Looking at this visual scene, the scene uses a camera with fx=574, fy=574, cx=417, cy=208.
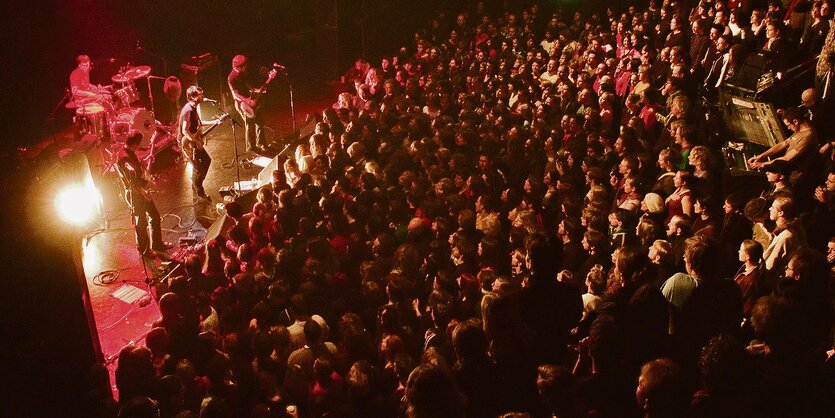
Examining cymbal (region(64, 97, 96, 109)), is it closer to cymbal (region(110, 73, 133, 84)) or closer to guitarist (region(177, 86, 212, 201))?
cymbal (region(110, 73, 133, 84))

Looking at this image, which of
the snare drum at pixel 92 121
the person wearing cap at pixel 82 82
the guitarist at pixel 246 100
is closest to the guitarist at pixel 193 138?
the guitarist at pixel 246 100

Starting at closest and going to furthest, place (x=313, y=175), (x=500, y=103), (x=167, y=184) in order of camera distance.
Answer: (x=313, y=175), (x=500, y=103), (x=167, y=184)

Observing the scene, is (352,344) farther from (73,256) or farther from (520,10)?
(520,10)

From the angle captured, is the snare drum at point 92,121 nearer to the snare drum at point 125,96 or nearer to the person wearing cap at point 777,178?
the snare drum at point 125,96

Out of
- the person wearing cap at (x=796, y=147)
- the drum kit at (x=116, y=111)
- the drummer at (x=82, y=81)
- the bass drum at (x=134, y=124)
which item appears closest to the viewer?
the person wearing cap at (x=796, y=147)

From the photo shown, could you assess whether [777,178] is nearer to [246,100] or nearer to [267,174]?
[267,174]

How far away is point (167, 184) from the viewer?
8.74m

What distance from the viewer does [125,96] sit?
31.9ft

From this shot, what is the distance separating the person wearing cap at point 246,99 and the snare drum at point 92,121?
6.63 ft

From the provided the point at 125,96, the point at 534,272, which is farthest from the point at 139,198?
the point at 534,272

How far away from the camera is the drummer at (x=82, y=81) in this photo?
8773 mm

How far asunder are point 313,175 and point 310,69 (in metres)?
8.21

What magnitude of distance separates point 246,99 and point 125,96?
2.15 metres

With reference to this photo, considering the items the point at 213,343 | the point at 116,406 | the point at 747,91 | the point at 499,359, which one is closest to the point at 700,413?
the point at 499,359
